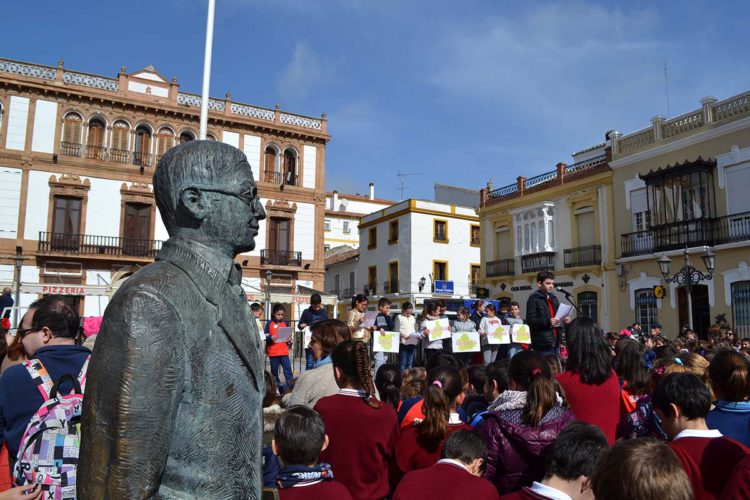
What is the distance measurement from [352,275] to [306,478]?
134 feet

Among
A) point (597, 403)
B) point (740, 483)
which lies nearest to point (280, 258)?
point (597, 403)

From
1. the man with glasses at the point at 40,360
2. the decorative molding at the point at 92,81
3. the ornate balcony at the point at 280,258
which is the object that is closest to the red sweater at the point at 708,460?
the man with glasses at the point at 40,360

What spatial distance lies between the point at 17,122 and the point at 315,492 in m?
28.3

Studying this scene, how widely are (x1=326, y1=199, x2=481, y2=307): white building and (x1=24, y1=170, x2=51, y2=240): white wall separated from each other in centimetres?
2036

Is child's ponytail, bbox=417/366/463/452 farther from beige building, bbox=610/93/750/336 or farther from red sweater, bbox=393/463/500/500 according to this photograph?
beige building, bbox=610/93/750/336

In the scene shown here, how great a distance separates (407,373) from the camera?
194 inches

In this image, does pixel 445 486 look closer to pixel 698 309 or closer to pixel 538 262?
pixel 698 309

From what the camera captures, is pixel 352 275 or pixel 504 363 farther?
pixel 352 275

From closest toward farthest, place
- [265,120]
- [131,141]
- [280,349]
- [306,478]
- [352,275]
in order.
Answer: [306,478]
[280,349]
[131,141]
[265,120]
[352,275]

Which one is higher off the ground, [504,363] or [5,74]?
[5,74]

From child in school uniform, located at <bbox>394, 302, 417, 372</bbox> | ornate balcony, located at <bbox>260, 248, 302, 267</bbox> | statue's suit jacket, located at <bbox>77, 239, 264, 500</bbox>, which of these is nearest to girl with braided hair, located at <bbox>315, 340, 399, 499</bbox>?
statue's suit jacket, located at <bbox>77, 239, 264, 500</bbox>

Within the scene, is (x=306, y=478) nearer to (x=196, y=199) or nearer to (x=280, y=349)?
(x=196, y=199)

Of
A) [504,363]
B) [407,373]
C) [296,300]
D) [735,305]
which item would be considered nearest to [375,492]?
[407,373]

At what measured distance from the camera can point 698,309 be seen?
853 inches
